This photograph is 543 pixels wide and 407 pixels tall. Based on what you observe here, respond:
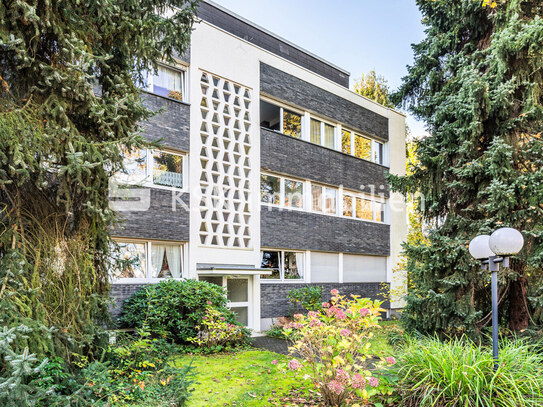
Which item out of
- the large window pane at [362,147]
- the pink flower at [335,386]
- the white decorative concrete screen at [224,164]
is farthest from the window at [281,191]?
the pink flower at [335,386]

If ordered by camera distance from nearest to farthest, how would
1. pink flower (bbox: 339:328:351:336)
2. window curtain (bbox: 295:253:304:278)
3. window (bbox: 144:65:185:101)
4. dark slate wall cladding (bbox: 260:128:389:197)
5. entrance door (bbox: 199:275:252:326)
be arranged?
pink flower (bbox: 339:328:351:336) → window (bbox: 144:65:185:101) → entrance door (bbox: 199:275:252:326) → dark slate wall cladding (bbox: 260:128:389:197) → window curtain (bbox: 295:253:304:278)

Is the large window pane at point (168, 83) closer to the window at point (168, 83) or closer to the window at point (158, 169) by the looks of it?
the window at point (168, 83)

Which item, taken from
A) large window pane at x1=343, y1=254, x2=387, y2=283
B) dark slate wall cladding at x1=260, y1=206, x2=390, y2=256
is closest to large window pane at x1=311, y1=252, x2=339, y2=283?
dark slate wall cladding at x1=260, y1=206, x2=390, y2=256

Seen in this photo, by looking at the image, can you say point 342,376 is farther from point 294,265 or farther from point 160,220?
point 294,265

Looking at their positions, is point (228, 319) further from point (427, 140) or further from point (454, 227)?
point (427, 140)

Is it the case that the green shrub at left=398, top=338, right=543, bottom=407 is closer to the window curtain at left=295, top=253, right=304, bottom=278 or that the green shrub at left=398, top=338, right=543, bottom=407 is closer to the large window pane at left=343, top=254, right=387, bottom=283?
the window curtain at left=295, top=253, right=304, bottom=278

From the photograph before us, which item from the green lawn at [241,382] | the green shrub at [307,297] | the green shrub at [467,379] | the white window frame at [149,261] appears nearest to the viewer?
the green shrub at [467,379]

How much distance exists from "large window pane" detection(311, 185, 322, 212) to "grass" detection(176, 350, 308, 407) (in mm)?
7381

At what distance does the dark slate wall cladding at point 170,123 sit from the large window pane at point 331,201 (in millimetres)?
6479

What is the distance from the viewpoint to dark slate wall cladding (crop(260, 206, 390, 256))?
44.3 ft

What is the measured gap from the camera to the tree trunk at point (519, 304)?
7.99 m

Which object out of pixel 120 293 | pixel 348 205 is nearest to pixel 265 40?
pixel 348 205

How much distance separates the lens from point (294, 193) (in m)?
14.6

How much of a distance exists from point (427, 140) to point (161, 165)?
270 inches
